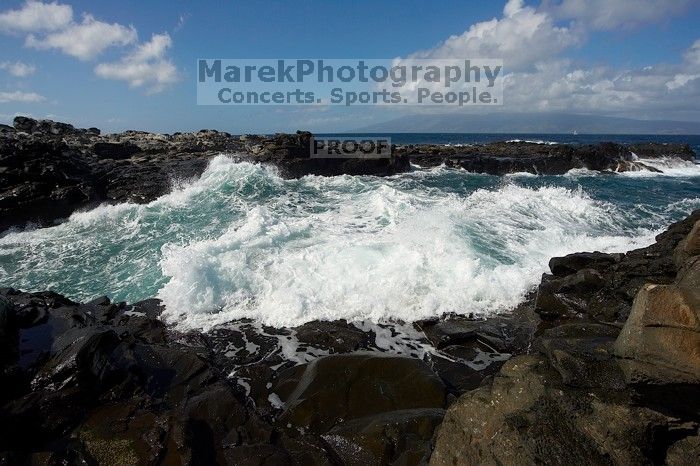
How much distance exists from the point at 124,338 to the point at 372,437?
208 inches

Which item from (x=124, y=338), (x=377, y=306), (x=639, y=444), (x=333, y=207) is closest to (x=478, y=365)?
(x=377, y=306)

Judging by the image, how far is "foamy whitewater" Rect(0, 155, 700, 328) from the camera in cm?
938

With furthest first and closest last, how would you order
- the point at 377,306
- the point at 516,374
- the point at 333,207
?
the point at 333,207 < the point at 377,306 < the point at 516,374

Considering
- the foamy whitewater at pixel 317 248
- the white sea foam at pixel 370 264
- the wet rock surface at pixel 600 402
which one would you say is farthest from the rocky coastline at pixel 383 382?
→ the foamy whitewater at pixel 317 248

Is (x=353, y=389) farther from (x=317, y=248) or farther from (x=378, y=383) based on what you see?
(x=317, y=248)

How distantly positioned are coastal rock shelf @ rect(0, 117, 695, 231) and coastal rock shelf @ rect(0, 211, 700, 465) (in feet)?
40.2

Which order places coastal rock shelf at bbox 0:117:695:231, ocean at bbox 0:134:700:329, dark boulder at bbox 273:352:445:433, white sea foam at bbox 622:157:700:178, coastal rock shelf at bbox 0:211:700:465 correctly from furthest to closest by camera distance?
white sea foam at bbox 622:157:700:178
coastal rock shelf at bbox 0:117:695:231
ocean at bbox 0:134:700:329
dark boulder at bbox 273:352:445:433
coastal rock shelf at bbox 0:211:700:465

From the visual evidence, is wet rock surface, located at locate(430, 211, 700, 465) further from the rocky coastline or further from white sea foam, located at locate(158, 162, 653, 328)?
white sea foam, located at locate(158, 162, 653, 328)

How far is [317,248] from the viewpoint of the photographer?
1202cm

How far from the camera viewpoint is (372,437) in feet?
15.8

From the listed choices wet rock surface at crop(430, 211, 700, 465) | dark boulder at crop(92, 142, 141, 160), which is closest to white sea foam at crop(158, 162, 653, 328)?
wet rock surface at crop(430, 211, 700, 465)

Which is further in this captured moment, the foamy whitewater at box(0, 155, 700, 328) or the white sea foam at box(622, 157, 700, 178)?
the white sea foam at box(622, 157, 700, 178)

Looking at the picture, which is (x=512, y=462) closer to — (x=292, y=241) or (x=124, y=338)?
(x=124, y=338)

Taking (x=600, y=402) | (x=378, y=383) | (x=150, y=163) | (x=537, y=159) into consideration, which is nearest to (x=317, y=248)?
(x=378, y=383)
